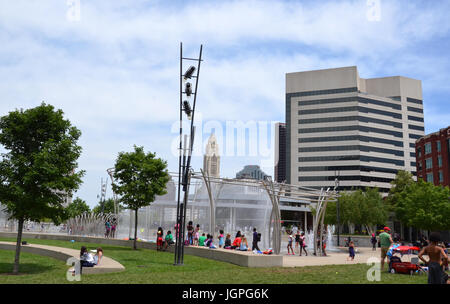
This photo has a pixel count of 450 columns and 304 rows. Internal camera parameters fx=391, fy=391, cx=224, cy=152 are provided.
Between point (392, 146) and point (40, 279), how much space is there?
109 meters

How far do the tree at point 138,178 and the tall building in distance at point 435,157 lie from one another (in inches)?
1935

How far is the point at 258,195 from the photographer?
1272 inches

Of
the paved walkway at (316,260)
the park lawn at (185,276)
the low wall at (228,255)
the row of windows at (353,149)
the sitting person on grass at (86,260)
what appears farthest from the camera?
the row of windows at (353,149)

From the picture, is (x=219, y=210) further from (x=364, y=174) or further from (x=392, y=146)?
(x=392, y=146)

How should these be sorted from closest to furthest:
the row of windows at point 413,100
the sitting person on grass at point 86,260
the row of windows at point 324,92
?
the sitting person on grass at point 86,260, the row of windows at point 324,92, the row of windows at point 413,100

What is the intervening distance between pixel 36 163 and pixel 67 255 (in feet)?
16.3

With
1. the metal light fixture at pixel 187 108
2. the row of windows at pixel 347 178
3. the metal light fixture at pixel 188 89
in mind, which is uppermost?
the row of windows at pixel 347 178

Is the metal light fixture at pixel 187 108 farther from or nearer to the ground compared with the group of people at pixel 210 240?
farther from the ground

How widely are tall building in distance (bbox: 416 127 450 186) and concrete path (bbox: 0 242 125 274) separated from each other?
181ft

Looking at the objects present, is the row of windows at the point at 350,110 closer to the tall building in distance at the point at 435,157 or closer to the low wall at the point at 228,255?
the tall building in distance at the point at 435,157

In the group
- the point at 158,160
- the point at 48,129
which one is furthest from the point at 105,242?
the point at 48,129

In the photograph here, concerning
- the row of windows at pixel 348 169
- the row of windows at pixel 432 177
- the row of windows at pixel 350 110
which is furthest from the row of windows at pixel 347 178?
the row of windows at pixel 432 177

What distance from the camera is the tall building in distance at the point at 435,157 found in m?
57.3

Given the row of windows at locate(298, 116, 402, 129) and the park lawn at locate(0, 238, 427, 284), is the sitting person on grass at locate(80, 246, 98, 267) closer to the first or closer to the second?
the park lawn at locate(0, 238, 427, 284)
